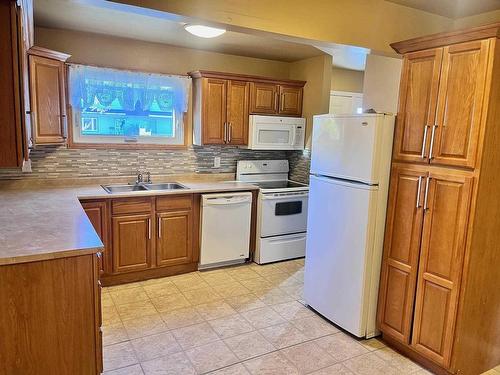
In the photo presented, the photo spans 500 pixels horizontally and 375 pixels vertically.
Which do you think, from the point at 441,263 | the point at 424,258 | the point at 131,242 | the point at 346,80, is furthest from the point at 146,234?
the point at 346,80

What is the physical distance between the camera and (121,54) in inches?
152

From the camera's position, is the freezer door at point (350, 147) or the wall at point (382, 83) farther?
the wall at point (382, 83)

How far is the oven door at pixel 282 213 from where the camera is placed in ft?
13.6

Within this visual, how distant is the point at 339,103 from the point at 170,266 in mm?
3368

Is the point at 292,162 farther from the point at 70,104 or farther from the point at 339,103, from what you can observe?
the point at 70,104

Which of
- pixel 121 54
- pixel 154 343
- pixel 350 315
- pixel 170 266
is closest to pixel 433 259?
pixel 350 315

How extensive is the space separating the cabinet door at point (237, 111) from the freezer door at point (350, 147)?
4.48 feet

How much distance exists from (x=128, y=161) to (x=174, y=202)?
767mm

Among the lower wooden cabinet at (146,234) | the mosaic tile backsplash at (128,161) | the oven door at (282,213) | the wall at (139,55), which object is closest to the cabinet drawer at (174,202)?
the lower wooden cabinet at (146,234)

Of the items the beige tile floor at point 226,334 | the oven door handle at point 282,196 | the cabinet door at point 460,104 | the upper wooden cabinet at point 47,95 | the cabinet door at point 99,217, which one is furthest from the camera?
the oven door handle at point 282,196

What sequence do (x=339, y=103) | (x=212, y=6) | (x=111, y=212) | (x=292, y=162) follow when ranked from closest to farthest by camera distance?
(x=212, y=6)
(x=111, y=212)
(x=292, y=162)
(x=339, y=103)

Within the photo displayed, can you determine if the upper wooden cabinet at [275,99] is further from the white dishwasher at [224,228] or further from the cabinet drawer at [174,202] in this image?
the cabinet drawer at [174,202]

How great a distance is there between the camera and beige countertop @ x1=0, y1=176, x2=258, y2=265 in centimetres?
176

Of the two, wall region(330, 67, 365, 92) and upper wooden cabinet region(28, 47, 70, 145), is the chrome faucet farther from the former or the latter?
wall region(330, 67, 365, 92)
